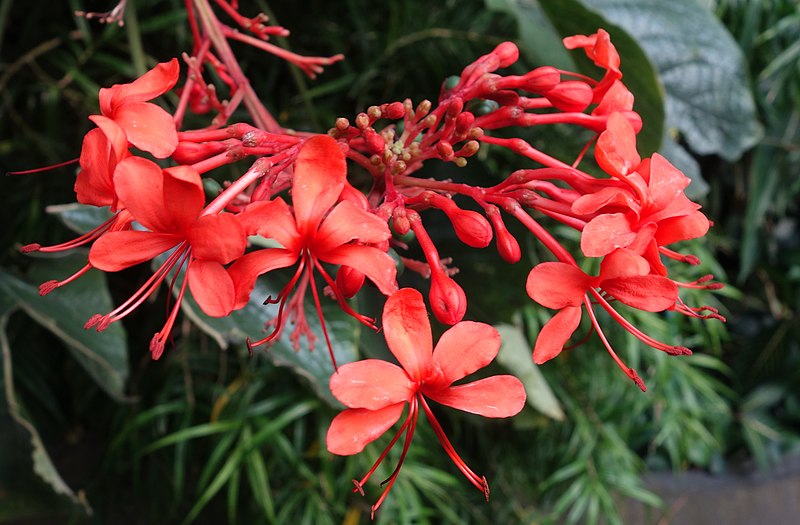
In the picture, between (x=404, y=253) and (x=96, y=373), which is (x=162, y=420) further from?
(x=404, y=253)

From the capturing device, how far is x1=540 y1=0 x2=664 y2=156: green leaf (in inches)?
29.7

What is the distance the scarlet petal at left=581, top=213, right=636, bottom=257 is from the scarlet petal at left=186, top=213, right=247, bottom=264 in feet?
0.57

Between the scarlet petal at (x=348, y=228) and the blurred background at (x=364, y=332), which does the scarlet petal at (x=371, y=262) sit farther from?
the blurred background at (x=364, y=332)

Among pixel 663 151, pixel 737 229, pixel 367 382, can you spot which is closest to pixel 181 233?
pixel 367 382

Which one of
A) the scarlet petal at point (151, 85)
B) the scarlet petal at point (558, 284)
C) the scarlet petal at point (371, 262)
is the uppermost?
the scarlet petal at point (151, 85)

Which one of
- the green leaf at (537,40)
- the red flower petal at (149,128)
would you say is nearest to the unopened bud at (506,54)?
the red flower petal at (149,128)

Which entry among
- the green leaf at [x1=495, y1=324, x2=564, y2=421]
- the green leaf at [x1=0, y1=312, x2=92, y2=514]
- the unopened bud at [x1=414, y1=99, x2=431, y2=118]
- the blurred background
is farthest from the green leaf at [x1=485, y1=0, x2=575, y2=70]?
the green leaf at [x1=0, y1=312, x2=92, y2=514]

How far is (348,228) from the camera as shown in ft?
1.23

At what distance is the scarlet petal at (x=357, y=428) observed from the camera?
0.39 metres

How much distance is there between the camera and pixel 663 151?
0.90 metres

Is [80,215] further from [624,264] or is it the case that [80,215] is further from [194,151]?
[624,264]

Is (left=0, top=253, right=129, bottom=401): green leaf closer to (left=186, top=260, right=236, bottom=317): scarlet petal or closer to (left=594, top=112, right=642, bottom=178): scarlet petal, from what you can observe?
(left=186, top=260, right=236, bottom=317): scarlet petal

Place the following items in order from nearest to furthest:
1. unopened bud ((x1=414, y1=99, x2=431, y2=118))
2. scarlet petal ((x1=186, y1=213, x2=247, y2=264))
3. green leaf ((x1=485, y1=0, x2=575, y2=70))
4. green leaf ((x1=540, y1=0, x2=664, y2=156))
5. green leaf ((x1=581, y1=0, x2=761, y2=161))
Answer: scarlet petal ((x1=186, y1=213, x2=247, y2=264)) < unopened bud ((x1=414, y1=99, x2=431, y2=118)) < green leaf ((x1=540, y1=0, x2=664, y2=156)) < green leaf ((x1=485, y1=0, x2=575, y2=70)) < green leaf ((x1=581, y1=0, x2=761, y2=161))

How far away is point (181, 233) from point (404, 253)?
500mm
